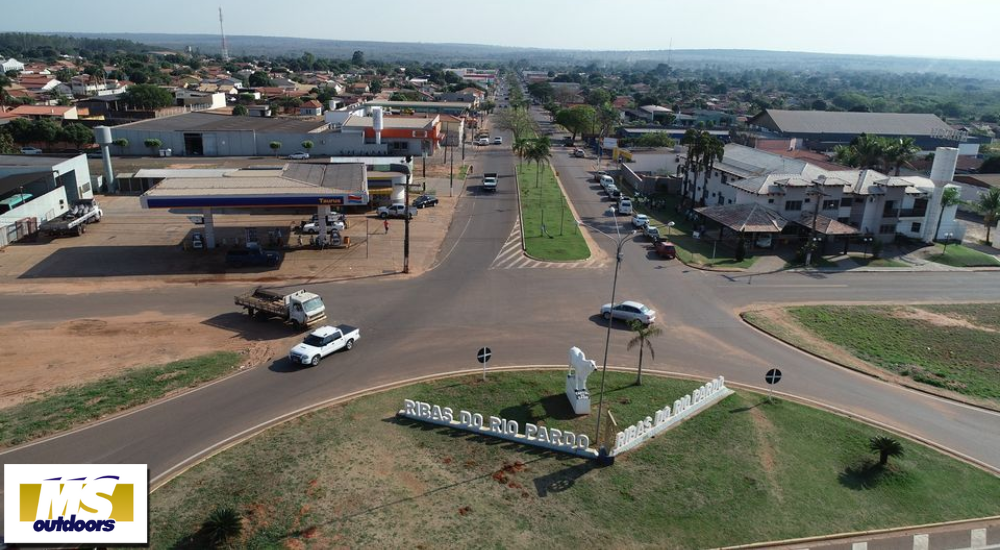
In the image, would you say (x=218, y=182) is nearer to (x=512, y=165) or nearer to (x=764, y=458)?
(x=764, y=458)

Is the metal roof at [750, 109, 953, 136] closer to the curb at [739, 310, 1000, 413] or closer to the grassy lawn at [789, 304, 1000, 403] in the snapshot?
the grassy lawn at [789, 304, 1000, 403]

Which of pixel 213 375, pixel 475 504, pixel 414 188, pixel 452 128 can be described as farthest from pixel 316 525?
pixel 452 128

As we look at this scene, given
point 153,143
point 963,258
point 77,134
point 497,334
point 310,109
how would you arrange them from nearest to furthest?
point 497,334 → point 963,258 → point 153,143 → point 77,134 → point 310,109

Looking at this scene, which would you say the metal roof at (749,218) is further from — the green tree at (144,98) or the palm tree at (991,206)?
the green tree at (144,98)

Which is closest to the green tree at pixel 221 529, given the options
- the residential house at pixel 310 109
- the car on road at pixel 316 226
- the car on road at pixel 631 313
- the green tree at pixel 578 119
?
the car on road at pixel 631 313

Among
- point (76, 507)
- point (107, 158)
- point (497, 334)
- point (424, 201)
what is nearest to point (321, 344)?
point (497, 334)

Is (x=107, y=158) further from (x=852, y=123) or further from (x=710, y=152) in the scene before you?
(x=852, y=123)
